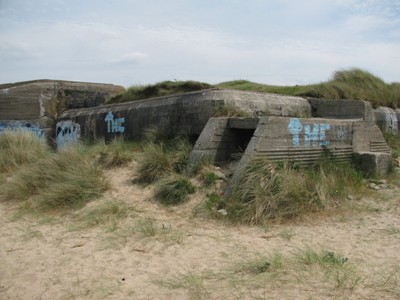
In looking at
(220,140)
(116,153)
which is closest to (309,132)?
(220,140)

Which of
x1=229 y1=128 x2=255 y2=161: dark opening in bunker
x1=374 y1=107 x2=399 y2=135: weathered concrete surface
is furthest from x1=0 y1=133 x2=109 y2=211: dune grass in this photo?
x1=374 y1=107 x2=399 y2=135: weathered concrete surface

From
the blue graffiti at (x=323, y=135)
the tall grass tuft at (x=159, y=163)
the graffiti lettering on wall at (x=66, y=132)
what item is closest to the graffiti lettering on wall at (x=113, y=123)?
the graffiti lettering on wall at (x=66, y=132)

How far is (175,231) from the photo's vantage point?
16.6 ft

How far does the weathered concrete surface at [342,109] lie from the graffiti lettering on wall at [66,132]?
277 inches

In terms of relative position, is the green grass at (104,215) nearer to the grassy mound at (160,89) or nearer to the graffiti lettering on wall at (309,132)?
the graffiti lettering on wall at (309,132)

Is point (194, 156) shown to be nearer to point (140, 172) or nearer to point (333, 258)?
point (140, 172)

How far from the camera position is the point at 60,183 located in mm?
6922

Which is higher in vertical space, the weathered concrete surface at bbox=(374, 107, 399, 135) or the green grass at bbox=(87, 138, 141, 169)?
the weathered concrete surface at bbox=(374, 107, 399, 135)

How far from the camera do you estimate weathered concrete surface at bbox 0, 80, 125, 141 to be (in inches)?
488

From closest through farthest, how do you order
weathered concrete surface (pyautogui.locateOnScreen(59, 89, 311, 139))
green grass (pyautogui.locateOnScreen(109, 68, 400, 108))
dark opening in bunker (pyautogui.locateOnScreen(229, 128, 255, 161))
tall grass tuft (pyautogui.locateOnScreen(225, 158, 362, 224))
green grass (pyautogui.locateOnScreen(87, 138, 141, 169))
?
tall grass tuft (pyautogui.locateOnScreen(225, 158, 362, 224)) < dark opening in bunker (pyautogui.locateOnScreen(229, 128, 255, 161)) < weathered concrete surface (pyautogui.locateOnScreen(59, 89, 311, 139)) < green grass (pyautogui.locateOnScreen(87, 138, 141, 169)) < green grass (pyautogui.locateOnScreen(109, 68, 400, 108))

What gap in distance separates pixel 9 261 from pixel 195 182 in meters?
3.07

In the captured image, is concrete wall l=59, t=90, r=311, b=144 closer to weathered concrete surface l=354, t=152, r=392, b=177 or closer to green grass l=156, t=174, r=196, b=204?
green grass l=156, t=174, r=196, b=204

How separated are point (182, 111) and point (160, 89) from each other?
3.41 metres

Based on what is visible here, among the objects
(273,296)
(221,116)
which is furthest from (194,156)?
(273,296)
